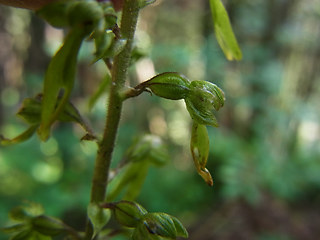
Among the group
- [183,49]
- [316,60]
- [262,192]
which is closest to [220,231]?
[262,192]

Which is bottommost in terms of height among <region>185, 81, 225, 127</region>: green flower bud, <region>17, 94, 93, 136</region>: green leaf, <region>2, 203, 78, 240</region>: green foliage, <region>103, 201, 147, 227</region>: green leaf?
<region>2, 203, 78, 240</region>: green foliage

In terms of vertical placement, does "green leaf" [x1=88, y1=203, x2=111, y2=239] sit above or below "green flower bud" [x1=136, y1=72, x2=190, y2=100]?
below

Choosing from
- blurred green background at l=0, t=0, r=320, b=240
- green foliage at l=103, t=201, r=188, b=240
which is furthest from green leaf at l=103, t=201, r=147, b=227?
blurred green background at l=0, t=0, r=320, b=240

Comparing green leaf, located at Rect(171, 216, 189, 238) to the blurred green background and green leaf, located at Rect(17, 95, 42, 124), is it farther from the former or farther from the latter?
the blurred green background

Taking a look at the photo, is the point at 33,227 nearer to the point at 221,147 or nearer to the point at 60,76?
the point at 60,76

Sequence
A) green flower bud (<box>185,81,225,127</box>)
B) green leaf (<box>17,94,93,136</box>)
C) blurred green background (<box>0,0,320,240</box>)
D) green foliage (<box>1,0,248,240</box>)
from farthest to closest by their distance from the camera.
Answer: blurred green background (<box>0,0,320,240</box>), green leaf (<box>17,94,93,136</box>), green flower bud (<box>185,81,225,127</box>), green foliage (<box>1,0,248,240</box>)

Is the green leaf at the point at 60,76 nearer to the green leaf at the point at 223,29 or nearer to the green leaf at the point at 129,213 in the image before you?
the green leaf at the point at 129,213
